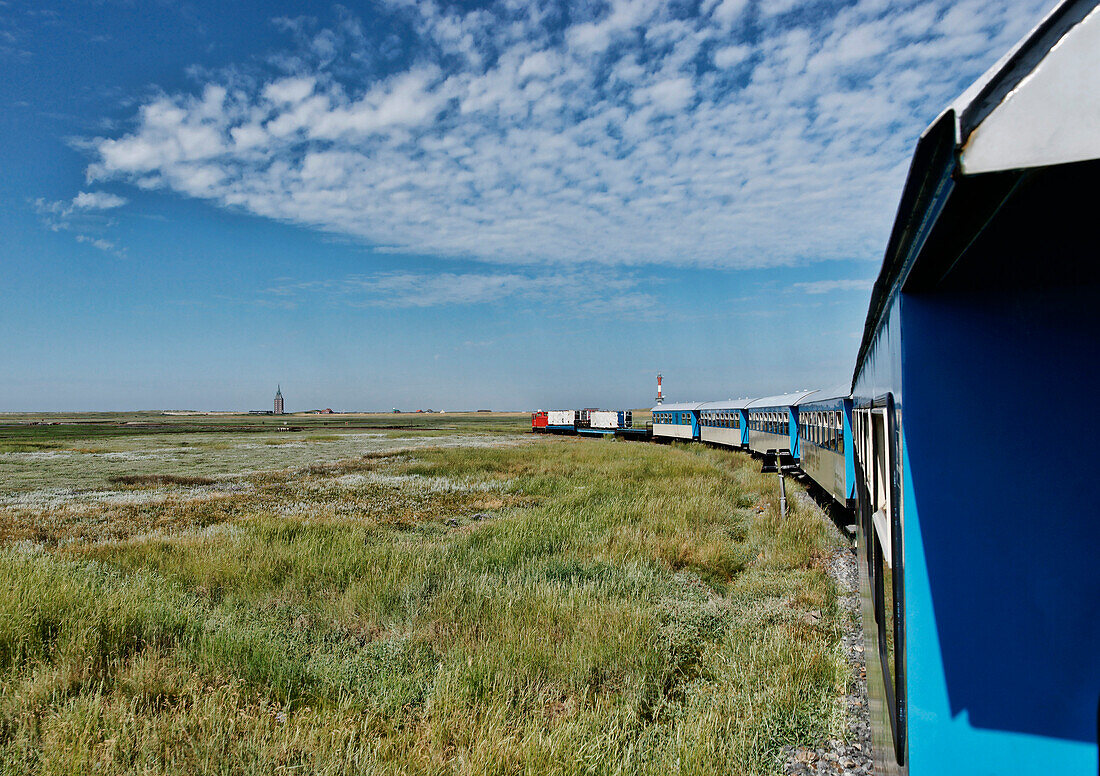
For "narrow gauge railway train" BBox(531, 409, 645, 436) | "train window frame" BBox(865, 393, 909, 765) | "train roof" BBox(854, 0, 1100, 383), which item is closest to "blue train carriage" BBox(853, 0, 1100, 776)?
"train window frame" BBox(865, 393, 909, 765)

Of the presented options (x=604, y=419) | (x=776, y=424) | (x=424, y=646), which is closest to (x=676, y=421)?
(x=604, y=419)

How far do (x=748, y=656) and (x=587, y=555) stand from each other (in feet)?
12.6

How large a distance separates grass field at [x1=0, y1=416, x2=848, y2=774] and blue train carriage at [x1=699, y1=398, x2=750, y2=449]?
14704mm

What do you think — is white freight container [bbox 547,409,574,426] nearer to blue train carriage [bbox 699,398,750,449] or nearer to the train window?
blue train carriage [bbox 699,398,750,449]

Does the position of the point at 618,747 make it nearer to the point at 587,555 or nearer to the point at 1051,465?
the point at 1051,465

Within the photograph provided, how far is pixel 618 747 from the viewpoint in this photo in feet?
12.8

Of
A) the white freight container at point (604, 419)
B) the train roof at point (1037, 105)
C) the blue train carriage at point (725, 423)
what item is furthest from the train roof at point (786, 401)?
the white freight container at point (604, 419)

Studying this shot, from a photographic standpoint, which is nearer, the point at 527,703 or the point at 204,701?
the point at 204,701

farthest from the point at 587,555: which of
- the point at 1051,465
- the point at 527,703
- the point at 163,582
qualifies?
the point at 1051,465

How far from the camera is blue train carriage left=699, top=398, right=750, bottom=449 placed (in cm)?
2612

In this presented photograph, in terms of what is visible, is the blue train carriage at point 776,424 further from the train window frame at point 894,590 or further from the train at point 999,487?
the train at point 999,487

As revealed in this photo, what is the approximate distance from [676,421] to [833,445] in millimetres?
27508

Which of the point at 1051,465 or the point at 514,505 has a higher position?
the point at 1051,465

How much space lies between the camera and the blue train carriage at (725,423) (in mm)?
26125
